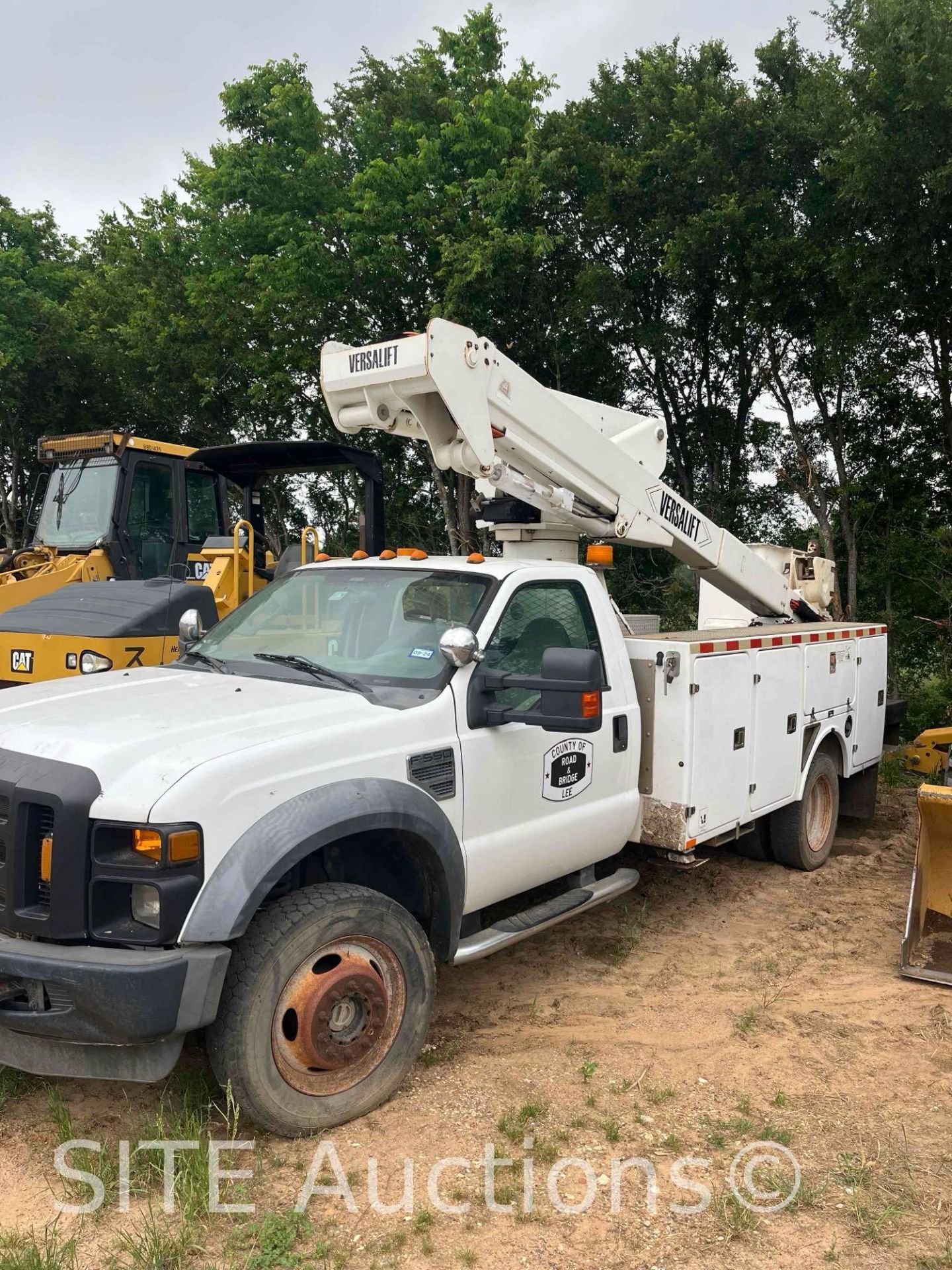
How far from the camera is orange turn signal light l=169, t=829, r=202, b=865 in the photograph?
2.96 meters

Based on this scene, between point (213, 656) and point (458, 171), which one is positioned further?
point (458, 171)

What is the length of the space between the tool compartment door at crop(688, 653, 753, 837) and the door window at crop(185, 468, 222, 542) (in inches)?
246

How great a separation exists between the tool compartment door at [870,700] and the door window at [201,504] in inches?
249

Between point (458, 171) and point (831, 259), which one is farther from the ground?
point (458, 171)

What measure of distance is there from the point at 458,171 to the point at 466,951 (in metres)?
14.7

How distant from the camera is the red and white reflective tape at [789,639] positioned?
517 cm

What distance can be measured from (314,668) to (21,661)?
3.90m

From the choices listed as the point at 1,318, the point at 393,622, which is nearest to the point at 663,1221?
the point at 393,622

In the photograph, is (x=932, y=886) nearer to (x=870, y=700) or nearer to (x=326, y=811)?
(x=870, y=700)

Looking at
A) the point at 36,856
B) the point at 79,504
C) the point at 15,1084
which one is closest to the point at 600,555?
the point at 36,856

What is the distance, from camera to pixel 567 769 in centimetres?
445

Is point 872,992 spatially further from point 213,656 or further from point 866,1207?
point 213,656

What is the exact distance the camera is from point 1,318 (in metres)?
21.2

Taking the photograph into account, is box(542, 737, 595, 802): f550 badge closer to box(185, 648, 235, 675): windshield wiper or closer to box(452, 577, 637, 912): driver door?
box(452, 577, 637, 912): driver door
